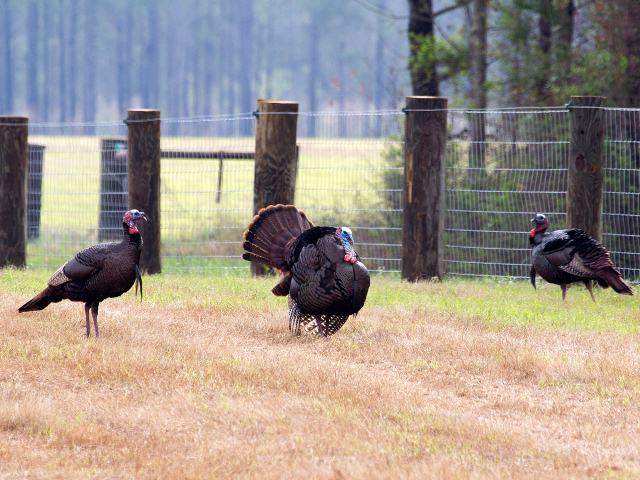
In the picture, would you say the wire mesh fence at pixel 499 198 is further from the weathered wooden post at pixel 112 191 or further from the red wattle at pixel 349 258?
the red wattle at pixel 349 258

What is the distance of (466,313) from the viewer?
10750mm

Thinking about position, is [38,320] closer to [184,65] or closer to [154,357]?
[154,357]

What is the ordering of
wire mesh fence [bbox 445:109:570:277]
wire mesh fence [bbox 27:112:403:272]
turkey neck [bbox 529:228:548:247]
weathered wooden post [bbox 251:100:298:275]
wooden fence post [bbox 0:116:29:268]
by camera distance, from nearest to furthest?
turkey neck [bbox 529:228:548:247] → weathered wooden post [bbox 251:100:298:275] → wire mesh fence [bbox 445:109:570:277] → wooden fence post [bbox 0:116:29:268] → wire mesh fence [bbox 27:112:403:272]

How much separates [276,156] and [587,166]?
10.9 ft

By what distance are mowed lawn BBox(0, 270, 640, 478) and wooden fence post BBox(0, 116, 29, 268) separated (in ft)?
8.45

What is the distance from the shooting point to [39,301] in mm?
9367

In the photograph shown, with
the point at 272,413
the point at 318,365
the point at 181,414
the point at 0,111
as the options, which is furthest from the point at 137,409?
the point at 0,111

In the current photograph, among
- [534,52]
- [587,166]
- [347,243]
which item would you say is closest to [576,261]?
[587,166]

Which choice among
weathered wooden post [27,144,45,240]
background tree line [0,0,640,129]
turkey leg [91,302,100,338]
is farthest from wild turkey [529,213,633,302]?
background tree line [0,0,640,129]

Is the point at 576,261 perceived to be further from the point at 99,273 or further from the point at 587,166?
the point at 99,273

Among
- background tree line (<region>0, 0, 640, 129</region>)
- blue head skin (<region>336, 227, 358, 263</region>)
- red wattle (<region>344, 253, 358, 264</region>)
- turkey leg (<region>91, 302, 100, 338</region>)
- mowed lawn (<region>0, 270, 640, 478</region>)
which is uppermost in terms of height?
background tree line (<region>0, 0, 640, 129</region>)

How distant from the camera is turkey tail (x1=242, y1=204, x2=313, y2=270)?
1038 centimetres

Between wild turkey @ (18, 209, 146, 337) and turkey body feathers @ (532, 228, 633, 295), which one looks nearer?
wild turkey @ (18, 209, 146, 337)

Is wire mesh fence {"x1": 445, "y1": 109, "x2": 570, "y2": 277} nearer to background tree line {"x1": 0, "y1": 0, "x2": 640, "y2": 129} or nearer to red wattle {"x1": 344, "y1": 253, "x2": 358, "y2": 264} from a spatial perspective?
red wattle {"x1": 344, "y1": 253, "x2": 358, "y2": 264}
